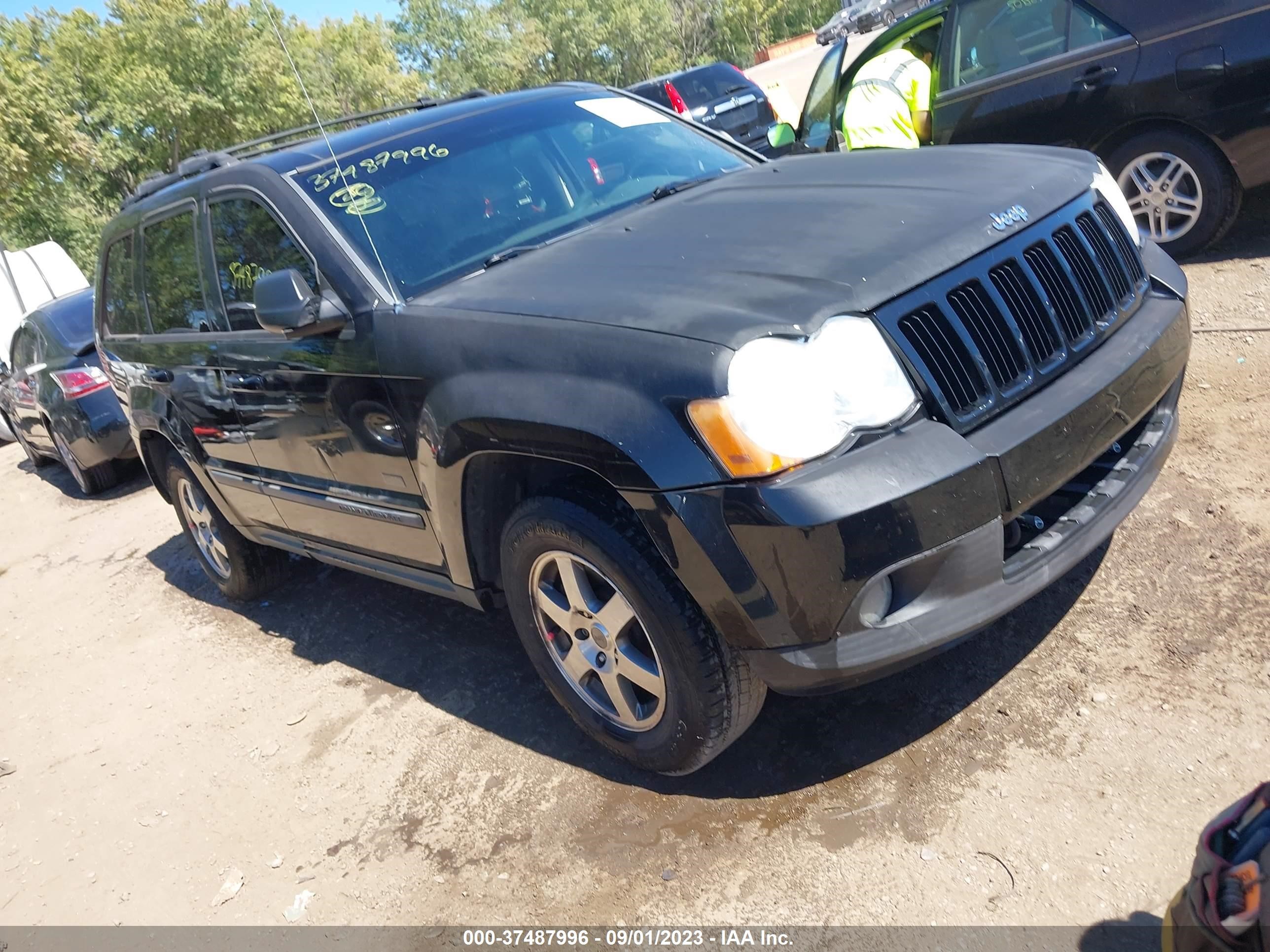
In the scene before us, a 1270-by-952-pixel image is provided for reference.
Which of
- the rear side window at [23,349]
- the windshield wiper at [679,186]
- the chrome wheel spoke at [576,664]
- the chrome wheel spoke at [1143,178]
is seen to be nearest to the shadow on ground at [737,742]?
the chrome wheel spoke at [576,664]

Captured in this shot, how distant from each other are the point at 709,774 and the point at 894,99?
4.83 m

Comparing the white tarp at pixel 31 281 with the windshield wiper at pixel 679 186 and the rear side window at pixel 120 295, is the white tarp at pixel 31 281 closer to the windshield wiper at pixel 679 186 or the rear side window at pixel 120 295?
the rear side window at pixel 120 295

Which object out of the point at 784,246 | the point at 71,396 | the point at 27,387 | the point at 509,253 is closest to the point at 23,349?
the point at 27,387

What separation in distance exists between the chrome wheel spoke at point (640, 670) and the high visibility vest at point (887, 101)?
13.9 ft

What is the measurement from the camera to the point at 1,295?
14453 mm

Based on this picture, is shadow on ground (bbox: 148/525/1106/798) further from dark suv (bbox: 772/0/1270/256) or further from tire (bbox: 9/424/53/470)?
tire (bbox: 9/424/53/470)

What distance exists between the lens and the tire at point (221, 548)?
5.10 m

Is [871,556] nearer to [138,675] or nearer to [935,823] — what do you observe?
[935,823]

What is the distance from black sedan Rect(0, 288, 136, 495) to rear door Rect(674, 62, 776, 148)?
24.5 ft

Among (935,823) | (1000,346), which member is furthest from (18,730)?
(1000,346)

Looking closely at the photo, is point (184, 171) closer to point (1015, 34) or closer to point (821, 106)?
point (821, 106)

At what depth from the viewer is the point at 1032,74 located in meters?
6.03

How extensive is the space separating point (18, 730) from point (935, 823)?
4067 mm

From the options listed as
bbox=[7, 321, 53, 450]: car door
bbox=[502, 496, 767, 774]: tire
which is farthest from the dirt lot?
bbox=[7, 321, 53, 450]: car door
